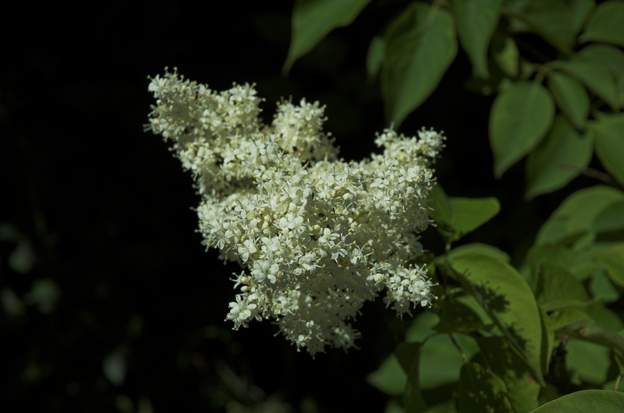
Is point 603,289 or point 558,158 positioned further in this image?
point 558,158

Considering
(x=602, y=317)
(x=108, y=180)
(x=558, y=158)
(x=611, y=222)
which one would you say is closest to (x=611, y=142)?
(x=558, y=158)

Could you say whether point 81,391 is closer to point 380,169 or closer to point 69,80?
point 69,80

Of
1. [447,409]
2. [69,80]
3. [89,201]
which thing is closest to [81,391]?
[89,201]

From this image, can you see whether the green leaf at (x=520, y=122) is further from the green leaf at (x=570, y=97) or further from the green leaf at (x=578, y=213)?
the green leaf at (x=578, y=213)

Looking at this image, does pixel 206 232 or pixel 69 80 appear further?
pixel 69 80

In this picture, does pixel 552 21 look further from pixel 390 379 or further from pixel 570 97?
pixel 390 379

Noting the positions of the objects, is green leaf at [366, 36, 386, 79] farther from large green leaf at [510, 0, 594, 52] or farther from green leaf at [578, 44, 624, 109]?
green leaf at [578, 44, 624, 109]

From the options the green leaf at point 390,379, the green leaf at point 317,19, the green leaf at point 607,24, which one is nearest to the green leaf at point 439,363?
the green leaf at point 390,379
